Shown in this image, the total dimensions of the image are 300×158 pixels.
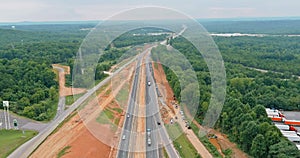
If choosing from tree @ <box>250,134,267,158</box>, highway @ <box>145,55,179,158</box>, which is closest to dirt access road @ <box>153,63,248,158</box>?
highway @ <box>145,55,179,158</box>

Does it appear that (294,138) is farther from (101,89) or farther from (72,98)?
(72,98)

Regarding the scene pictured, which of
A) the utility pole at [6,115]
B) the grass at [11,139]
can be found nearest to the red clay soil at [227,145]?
the grass at [11,139]

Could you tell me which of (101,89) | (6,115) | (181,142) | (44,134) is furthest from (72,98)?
(181,142)

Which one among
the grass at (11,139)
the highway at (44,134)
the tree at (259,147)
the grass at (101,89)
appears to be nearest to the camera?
the tree at (259,147)

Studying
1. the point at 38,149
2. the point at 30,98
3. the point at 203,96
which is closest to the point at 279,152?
the point at 203,96

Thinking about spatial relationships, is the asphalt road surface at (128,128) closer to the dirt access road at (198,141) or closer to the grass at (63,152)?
the dirt access road at (198,141)

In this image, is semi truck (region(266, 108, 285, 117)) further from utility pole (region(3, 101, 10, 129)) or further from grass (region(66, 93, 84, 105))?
utility pole (region(3, 101, 10, 129))
